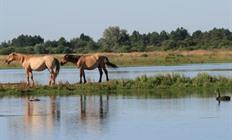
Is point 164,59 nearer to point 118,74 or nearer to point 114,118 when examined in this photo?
point 118,74

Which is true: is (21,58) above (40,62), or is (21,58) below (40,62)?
above

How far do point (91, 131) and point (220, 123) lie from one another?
3462 millimetres

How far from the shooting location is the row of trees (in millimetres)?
86438

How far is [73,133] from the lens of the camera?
18.1m

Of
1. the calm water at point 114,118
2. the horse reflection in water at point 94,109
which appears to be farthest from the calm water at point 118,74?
the calm water at point 114,118

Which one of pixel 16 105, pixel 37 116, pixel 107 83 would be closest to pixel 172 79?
pixel 107 83

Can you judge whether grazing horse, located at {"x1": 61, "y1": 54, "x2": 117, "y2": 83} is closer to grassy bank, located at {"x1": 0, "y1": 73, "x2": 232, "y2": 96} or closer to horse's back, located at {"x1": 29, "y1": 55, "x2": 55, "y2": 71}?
horse's back, located at {"x1": 29, "y1": 55, "x2": 55, "y2": 71}

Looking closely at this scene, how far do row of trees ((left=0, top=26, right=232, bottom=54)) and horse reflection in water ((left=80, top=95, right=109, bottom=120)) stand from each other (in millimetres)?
52791

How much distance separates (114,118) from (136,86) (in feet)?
29.1

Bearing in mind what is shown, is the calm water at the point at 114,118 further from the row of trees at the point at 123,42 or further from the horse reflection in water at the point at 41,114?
the row of trees at the point at 123,42

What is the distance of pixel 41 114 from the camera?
2272 centimetres

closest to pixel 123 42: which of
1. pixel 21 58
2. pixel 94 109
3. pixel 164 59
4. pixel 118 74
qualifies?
pixel 164 59

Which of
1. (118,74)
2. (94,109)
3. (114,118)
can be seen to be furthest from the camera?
(118,74)

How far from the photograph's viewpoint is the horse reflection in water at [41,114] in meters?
20.5
